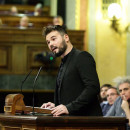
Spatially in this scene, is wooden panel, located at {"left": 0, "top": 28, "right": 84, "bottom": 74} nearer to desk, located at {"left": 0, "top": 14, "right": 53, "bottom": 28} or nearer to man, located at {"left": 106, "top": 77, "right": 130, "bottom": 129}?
desk, located at {"left": 0, "top": 14, "right": 53, "bottom": 28}

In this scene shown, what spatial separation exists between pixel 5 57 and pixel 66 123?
6526mm

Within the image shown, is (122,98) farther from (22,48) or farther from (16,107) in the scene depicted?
(22,48)

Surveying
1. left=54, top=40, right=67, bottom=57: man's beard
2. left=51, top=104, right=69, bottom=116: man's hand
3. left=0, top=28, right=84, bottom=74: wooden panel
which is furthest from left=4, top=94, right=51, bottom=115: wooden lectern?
left=0, top=28, right=84, bottom=74: wooden panel

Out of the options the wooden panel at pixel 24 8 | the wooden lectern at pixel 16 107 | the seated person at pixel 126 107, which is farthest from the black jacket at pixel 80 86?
the wooden panel at pixel 24 8

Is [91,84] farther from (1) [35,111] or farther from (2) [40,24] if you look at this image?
(2) [40,24]

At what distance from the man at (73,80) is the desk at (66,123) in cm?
22

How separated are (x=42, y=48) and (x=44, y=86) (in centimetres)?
85

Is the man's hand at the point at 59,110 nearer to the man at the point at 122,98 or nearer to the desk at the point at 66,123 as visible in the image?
the desk at the point at 66,123

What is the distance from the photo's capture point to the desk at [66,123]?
2834 mm

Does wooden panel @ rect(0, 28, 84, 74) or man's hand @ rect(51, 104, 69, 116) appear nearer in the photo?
man's hand @ rect(51, 104, 69, 116)

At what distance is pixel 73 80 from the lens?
3363mm

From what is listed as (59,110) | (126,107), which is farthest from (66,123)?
(126,107)

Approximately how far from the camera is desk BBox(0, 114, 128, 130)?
2.83m

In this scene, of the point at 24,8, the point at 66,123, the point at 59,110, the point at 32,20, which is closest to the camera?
the point at 66,123
